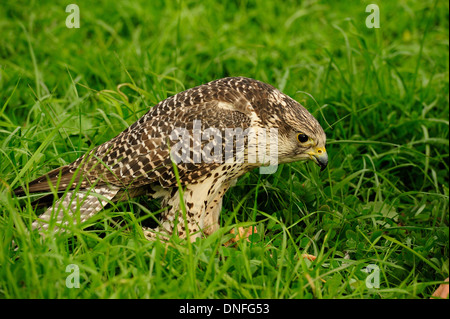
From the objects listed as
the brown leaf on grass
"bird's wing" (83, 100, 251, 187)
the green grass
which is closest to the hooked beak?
the green grass

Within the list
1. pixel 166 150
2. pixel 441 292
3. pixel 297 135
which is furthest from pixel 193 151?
pixel 441 292

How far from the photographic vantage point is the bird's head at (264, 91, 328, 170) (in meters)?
3.65

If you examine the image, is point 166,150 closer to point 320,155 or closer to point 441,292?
point 320,155

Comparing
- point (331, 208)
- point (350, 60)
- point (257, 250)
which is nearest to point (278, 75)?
point (350, 60)

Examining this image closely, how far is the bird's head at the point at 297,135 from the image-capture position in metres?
3.65

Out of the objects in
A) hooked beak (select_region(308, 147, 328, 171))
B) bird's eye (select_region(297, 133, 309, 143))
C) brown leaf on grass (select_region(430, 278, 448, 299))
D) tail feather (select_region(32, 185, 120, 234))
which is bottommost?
brown leaf on grass (select_region(430, 278, 448, 299))

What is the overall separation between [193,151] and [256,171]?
0.86 meters

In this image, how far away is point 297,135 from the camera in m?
3.67

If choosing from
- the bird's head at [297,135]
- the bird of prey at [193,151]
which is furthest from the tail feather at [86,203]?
the bird's head at [297,135]

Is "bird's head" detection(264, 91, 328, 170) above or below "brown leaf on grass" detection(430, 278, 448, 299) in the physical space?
above

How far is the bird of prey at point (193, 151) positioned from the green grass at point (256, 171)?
0.63 ft

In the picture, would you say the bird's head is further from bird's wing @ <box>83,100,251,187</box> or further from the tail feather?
the tail feather

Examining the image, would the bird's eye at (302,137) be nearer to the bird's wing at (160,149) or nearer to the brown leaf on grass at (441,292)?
the bird's wing at (160,149)

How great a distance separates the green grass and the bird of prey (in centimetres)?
19
